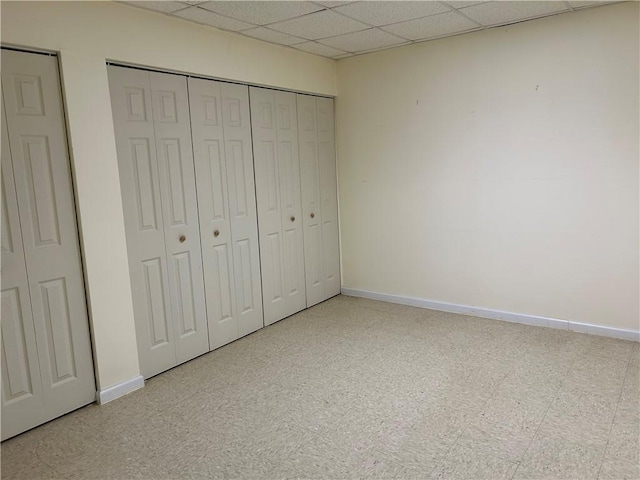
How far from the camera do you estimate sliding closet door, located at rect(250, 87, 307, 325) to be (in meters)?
4.14

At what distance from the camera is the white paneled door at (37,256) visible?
261cm

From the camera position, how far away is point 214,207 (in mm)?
3752

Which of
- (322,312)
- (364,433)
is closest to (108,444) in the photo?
(364,433)

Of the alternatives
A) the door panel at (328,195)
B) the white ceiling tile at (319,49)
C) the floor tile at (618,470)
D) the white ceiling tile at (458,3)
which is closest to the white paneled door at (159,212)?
the white ceiling tile at (319,49)

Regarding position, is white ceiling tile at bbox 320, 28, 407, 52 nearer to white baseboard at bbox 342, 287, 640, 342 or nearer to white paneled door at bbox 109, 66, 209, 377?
white paneled door at bbox 109, 66, 209, 377

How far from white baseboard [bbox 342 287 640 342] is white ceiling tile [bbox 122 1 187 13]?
311 centimetres

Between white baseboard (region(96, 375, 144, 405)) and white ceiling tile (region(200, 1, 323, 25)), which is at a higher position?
white ceiling tile (region(200, 1, 323, 25))

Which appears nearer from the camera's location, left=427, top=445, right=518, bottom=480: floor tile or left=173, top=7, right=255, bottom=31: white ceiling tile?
left=427, top=445, right=518, bottom=480: floor tile

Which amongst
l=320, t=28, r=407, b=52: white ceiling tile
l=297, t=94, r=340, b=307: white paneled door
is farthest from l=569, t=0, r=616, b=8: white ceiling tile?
l=297, t=94, r=340, b=307: white paneled door

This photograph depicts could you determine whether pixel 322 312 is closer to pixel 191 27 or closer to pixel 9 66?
pixel 191 27

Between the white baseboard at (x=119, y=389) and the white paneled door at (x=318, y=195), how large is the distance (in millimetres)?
1942

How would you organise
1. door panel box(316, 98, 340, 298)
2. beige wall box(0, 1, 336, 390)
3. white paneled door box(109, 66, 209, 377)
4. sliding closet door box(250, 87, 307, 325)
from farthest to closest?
1. door panel box(316, 98, 340, 298)
2. sliding closet door box(250, 87, 307, 325)
3. white paneled door box(109, 66, 209, 377)
4. beige wall box(0, 1, 336, 390)

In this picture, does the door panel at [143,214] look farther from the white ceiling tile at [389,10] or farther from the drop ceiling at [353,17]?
the white ceiling tile at [389,10]

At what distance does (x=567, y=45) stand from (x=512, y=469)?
3.01 meters
